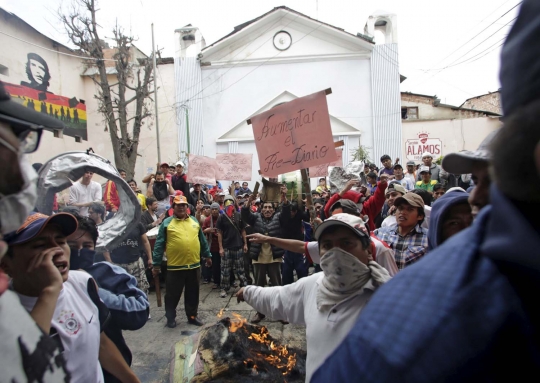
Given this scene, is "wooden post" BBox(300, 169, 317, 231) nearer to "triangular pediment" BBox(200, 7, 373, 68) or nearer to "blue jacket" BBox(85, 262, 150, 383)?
"blue jacket" BBox(85, 262, 150, 383)

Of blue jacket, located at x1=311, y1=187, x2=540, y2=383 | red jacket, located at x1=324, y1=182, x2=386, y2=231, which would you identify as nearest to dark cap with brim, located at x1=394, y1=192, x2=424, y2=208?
red jacket, located at x1=324, y1=182, x2=386, y2=231

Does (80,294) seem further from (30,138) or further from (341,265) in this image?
(341,265)

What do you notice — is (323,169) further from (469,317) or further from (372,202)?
(469,317)

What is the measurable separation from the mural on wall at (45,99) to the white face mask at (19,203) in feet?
59.8

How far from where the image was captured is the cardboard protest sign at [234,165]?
10.8 m

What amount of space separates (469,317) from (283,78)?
2384cm

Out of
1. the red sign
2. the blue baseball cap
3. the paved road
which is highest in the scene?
the red sign

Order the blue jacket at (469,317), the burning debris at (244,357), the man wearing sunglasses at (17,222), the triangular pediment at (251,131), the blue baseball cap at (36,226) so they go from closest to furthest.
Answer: the blue jacket at (469,317), the man wearing sunglasses at (17,222), the blue baseball cap at (36,226), the burning debris at (244,357), the triangular pediment at (251,131)

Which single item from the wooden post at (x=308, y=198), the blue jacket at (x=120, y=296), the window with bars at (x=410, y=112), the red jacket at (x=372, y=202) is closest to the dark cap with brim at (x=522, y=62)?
the blue jacket at (x=120, y=296)

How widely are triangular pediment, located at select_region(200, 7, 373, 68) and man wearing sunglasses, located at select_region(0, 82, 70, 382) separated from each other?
23748 millimetres

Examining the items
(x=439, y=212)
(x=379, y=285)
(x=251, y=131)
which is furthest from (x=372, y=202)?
(x=251, y=131)

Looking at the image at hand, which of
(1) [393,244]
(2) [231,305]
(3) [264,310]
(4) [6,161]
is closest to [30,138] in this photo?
(4) [6,161]

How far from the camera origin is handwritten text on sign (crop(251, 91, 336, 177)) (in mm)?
4793

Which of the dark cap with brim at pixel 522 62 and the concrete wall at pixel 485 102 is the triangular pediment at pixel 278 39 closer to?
the concrete wall at pixel 485 102
